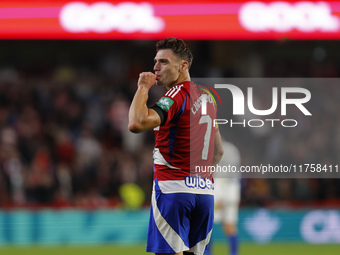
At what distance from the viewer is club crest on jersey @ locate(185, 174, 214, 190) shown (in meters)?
4.18

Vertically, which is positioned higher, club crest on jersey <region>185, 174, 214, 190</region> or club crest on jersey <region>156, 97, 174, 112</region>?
club crest on jersey <region>156, 97, 174, 112</region>

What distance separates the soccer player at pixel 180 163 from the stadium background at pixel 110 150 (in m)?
5.05

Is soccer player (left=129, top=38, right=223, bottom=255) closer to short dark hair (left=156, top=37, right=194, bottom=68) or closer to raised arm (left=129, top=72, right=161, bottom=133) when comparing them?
short dark hair (left=156, top=37, right=194, bottom=68)

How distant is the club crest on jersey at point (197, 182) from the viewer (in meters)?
4.18

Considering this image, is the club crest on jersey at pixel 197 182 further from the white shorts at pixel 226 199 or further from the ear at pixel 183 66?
the white shorts at pixel 226 199

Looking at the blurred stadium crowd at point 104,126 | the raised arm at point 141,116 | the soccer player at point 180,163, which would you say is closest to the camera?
the raised arm at point 141,116

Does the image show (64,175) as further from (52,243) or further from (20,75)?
(20,75)

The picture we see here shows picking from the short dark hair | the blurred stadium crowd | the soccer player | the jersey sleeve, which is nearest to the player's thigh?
the soccer player

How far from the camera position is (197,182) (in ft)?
13.8

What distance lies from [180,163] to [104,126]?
335 inches

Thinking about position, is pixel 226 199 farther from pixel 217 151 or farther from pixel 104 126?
pixel 104 126

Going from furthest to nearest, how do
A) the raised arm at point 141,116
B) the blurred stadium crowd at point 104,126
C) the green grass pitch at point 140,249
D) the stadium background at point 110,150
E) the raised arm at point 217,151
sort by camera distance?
the blurred stadium crowd at point 104,126 < the stadium background at point 110,150 < the green grass pitch at point 140,249 < the raised arm at point 217,151 < the raised arm at point 141,116

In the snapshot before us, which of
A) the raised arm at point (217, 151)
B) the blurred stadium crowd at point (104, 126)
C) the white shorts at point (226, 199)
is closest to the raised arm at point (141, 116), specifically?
the raised arm at point (217, 151)

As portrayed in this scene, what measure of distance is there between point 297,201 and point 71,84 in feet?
17.7
